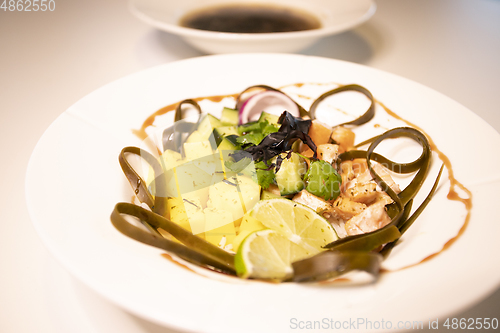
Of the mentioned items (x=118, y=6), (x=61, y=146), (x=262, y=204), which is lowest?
(x=262, y=204)

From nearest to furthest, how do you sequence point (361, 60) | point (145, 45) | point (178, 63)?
1. point (178, 63)
2. point (361, 60)
3. point (145, 45)

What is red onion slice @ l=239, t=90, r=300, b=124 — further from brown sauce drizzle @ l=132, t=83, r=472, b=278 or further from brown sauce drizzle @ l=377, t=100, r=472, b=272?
brown sauce drizzle @ l=377, t=100, r=472, b=272

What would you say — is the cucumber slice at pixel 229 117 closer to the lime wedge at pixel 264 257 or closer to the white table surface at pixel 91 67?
the lime wedge at pixel 264 257

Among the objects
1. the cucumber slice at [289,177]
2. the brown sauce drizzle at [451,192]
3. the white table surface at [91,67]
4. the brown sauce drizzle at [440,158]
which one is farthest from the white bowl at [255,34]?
the cucumber slice at [289,177]

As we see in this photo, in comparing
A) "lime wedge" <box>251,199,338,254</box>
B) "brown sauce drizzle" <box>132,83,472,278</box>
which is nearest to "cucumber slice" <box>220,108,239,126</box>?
"brown sauce drizzle" <box>132,83,472,278</box>

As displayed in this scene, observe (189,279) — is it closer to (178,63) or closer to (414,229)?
(414,229)

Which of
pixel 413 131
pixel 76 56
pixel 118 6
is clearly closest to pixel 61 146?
pixel 413 131

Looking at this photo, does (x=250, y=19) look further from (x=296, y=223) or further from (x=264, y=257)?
(x=264, y=257)
